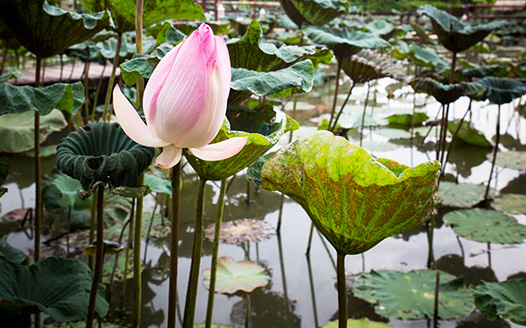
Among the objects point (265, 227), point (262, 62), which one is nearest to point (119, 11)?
point (262, 62)

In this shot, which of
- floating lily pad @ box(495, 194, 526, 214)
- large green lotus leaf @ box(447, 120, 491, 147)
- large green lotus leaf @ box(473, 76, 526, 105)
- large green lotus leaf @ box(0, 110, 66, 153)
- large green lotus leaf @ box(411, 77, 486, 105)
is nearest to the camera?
large green lotus leaf @ box(411, 77, 486, 105)

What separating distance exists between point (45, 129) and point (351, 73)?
5.98 feet

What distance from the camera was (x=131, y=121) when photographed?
0.53 m

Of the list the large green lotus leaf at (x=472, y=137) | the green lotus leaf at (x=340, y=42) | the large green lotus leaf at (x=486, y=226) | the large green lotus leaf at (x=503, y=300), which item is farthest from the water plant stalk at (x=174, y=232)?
the large green lotus leaf at (x=472, y=137)

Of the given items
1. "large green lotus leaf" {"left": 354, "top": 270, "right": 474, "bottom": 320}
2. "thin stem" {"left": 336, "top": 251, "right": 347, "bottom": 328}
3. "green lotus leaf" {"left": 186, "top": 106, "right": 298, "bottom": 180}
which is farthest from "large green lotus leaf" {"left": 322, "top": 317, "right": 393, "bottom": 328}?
"green lotus leaf" {"left": 186, "top": 106, "right": 298, "bottom": 180}

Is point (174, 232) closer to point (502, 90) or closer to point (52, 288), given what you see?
point (52, 288)

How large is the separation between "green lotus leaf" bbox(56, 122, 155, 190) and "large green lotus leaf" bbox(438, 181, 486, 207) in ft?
6.34

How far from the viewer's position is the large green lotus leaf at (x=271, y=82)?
678 mm

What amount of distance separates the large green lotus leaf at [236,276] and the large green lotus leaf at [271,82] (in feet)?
2.98

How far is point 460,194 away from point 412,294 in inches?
42.4

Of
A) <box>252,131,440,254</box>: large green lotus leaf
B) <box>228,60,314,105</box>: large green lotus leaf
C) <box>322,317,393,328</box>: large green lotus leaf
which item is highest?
<box>228,60,314,105</box>: large green lotus leaf

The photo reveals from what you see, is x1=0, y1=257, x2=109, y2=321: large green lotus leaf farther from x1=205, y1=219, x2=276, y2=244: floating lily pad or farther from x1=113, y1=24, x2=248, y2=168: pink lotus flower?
x1=205, y1=219, x2=276, y2=244: floating lily pad

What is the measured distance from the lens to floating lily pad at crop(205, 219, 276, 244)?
6.34 ft

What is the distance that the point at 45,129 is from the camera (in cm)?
257
